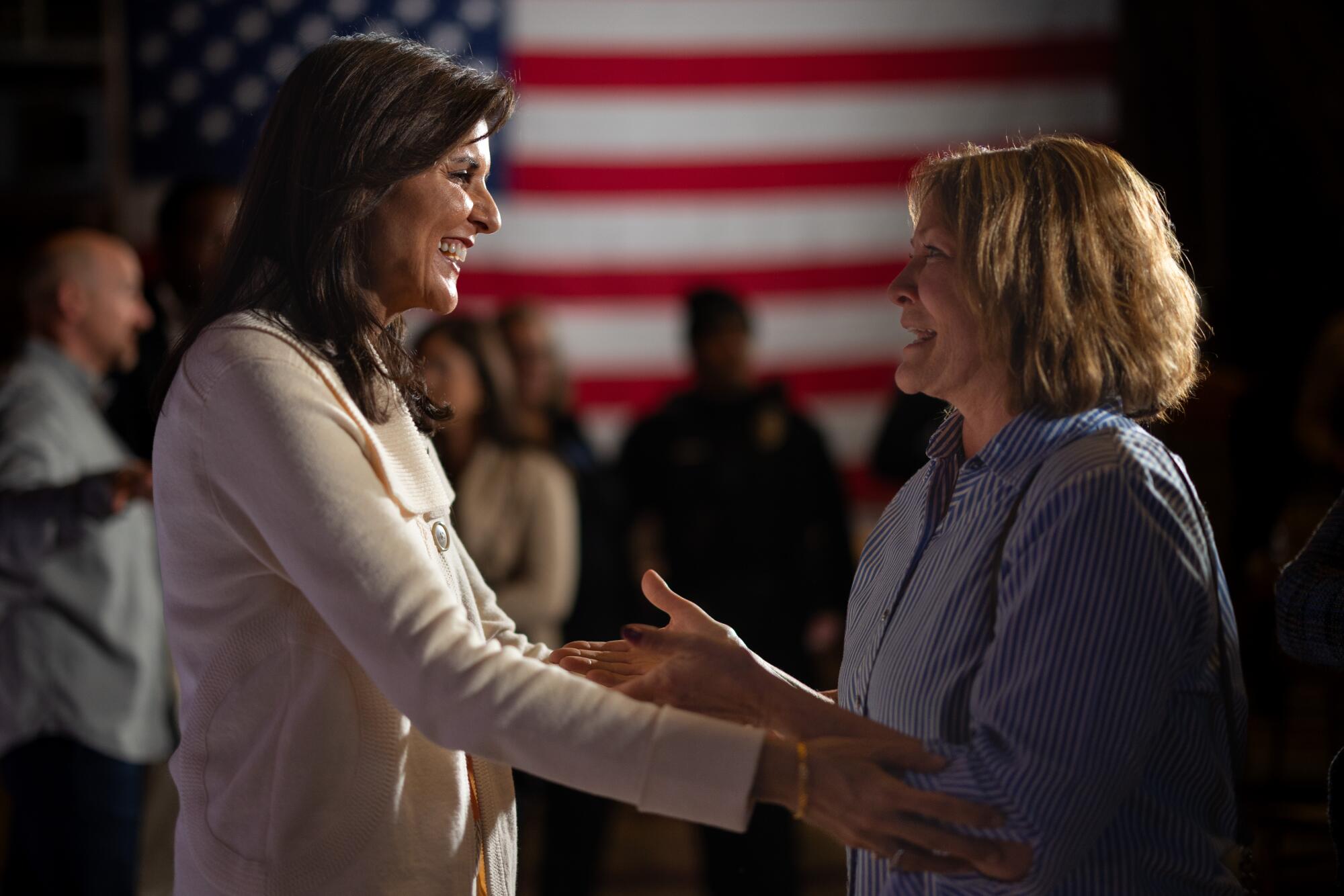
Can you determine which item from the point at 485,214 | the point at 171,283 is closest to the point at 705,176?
the point at 171,283

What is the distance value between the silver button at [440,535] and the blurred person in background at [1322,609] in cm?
112

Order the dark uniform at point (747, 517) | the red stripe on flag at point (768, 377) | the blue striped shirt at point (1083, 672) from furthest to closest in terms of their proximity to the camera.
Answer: the red stripe on flag at point (768, 377), the dark uniform at point (747, 517), the blue striped shirt at point (1083, 672)

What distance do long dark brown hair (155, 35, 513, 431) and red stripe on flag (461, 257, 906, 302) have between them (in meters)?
→ 4.13

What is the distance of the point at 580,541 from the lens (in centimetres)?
398

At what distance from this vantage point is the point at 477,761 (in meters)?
1.48

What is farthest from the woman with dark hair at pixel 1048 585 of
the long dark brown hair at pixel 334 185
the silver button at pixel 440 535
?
the long dark brown hair at pixel 334 185

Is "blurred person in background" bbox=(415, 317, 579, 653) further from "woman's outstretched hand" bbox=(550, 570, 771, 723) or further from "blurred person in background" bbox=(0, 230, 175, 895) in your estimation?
"woman's outstretched hand" bbox=(550, 570, 771, 723)

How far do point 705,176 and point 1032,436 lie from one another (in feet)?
14.8

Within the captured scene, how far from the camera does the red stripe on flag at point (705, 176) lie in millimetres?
5629

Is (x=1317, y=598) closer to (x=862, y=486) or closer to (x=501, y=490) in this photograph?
(x=501, y=490)

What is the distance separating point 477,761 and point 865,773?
0.47 meters

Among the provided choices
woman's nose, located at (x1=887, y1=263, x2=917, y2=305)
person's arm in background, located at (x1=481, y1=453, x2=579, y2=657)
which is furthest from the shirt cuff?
person's arm in background, located at (x1=481, y1=453, x2=579, y2=657)

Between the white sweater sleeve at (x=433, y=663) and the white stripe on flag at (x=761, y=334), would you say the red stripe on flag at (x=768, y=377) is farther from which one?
the white sweater sleeve at (x=433, y=663)

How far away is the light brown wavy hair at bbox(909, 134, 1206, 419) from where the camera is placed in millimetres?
1380
